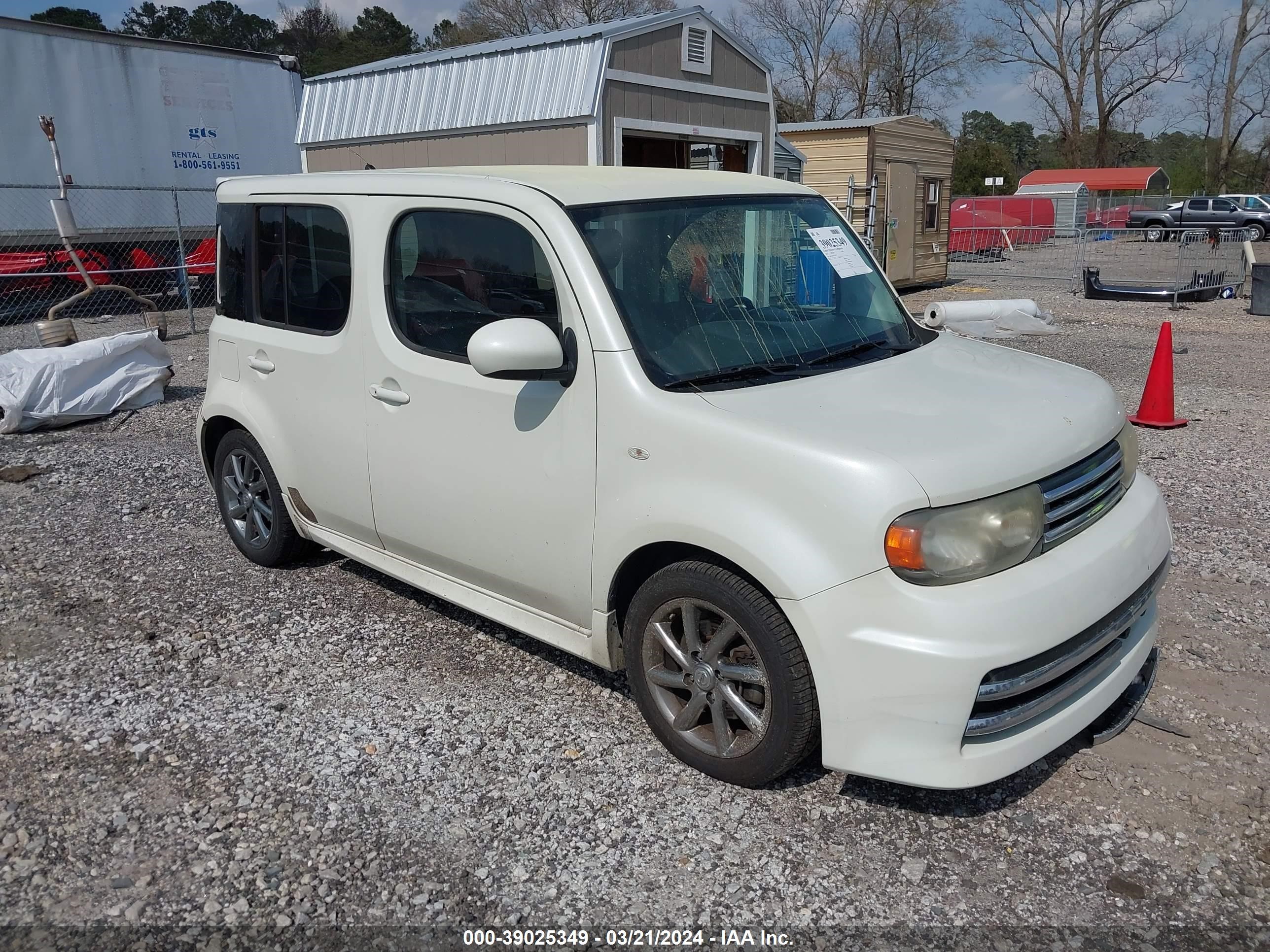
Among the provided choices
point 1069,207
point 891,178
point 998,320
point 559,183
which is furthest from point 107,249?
point 1069,207

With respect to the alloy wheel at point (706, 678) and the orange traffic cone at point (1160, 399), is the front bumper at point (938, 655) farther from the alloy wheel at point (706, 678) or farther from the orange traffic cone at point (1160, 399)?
the orange traffic cone at point (1160, 399)

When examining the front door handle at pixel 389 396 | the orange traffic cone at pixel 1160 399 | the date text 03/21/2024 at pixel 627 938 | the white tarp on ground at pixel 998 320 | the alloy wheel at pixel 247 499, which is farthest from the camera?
the white tarp on ground at pixel 998 320

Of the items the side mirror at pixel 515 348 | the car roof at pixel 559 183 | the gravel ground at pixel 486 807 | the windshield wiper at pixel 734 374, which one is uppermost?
the car roof at pixel 559 183

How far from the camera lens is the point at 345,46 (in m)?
55.0

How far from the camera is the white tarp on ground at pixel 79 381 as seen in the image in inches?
330

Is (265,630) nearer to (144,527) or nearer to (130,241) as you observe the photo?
(144,527)

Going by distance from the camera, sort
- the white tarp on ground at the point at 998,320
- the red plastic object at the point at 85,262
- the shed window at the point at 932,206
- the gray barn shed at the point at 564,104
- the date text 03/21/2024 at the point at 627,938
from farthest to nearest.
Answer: the shed window at the point at 932,206 < the red plastic object at the point at 85,262 < the white tarp on ground at the point at 998,320 < the gray barn shed at the point at 564,104 < the date text 03/21/2024 at the point at 627,938

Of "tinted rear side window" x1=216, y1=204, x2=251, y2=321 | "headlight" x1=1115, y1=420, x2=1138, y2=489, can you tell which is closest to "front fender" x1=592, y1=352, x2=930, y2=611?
"headlight" x1=1115, y1=420, x2=1138, y2=489

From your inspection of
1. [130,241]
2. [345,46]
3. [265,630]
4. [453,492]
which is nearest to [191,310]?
[130,241]

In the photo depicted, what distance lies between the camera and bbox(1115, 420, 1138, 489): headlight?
3.36m

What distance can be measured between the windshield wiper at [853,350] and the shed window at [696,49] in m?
9.42

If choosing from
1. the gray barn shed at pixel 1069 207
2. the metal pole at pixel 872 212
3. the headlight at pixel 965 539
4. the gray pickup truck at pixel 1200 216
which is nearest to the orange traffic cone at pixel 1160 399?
the headlight at pixel 965 539

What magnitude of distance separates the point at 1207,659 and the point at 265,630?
4074 mm

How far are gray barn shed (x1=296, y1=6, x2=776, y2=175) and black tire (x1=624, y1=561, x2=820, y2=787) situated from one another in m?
8.12
